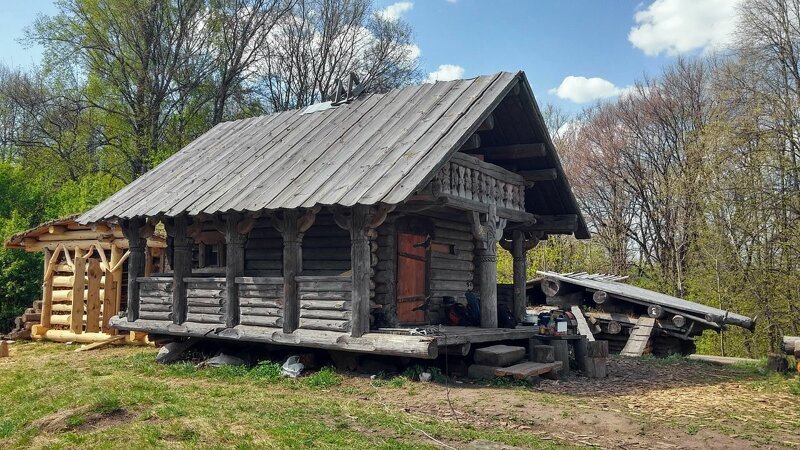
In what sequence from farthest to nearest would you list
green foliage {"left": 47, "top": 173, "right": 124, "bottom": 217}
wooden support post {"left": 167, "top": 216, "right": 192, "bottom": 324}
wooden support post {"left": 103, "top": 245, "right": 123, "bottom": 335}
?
1. green foliage {"left": 47, "top": 173, "right": 124, "bottom": 217}
2. wooden support post {"left": 103, "top": 245, "right": 123, "bottom": 335}
3. wooden support post {"left": 167, "top": 216, "right": 192, "bottom": 324}

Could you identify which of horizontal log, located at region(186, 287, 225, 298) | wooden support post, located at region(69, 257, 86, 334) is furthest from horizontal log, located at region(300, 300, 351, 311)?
wooden support post, located at region(69, 257, 86, 334)

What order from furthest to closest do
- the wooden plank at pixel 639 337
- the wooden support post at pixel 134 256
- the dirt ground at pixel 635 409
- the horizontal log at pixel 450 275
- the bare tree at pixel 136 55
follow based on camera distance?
the bare tree at pixel 136 55 → the wooden plank at pixel 639 337 → the wooden support post at pixel 134 256 → the horizontal log at pixel 450 275 → the dirt ground at pixel 635 409

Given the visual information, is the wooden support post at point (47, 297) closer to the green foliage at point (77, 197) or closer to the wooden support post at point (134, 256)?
the wooden support post at point (134, 256)

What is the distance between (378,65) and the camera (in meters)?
34.9

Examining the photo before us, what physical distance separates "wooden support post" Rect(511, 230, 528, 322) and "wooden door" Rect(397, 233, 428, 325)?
268cm

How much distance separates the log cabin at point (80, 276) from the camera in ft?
60.5

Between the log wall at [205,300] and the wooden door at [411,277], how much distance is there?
3.39 m

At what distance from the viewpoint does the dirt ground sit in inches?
308

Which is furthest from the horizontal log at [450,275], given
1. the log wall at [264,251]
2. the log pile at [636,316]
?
the log pile at [636,316]

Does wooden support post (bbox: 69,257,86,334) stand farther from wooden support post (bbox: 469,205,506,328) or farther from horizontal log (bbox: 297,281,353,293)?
wooden support post (bbox: 469,205,506,328)

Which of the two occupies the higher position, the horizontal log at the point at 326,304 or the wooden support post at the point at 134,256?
the wooden support post at the point at 134,256

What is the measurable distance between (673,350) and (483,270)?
8.56 m

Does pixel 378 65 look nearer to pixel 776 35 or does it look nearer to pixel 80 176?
pixel 80 176

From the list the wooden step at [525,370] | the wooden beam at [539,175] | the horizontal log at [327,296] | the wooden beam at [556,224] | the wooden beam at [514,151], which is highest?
the wooden beam at [514,151]
